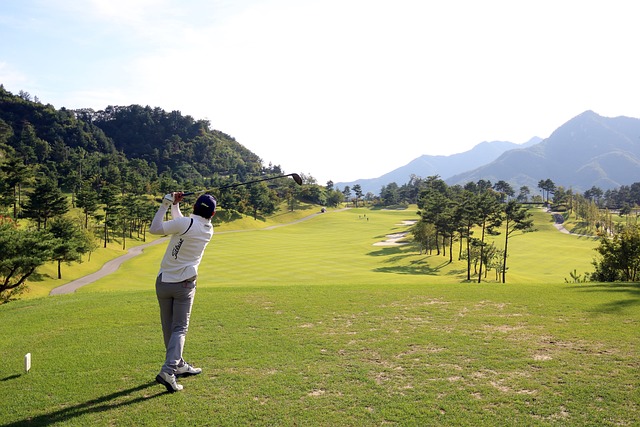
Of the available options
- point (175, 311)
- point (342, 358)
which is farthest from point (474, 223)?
point (175, 311)

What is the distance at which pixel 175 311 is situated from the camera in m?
7.34

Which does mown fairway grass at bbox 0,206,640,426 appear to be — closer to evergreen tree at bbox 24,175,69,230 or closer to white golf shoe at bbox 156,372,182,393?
white golf shoe at bbox 156,372,182,393

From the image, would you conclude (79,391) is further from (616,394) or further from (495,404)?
(616,394)

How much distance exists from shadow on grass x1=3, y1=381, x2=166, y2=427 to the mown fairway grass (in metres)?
0.03

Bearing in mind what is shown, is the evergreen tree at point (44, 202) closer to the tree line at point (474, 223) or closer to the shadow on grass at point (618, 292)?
the tree line at point (474, 223)

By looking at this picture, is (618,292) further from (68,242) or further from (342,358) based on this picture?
(68,242)

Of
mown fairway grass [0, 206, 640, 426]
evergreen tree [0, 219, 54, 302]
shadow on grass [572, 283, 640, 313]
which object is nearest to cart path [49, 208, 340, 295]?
evergreen tree [0, 219, 54, 302]

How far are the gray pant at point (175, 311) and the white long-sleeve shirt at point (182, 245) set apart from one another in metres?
0.15

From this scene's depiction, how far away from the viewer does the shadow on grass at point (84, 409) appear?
5898 millimetres

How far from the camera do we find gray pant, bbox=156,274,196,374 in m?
7.18

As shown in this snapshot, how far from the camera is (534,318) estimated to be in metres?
11.8

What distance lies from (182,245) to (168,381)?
231cm

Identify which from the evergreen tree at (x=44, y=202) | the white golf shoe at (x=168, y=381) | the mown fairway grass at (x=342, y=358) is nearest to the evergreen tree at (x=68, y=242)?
the evergreen tree at (x=44, y=202)

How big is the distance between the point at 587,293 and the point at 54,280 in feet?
171
